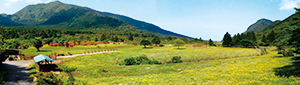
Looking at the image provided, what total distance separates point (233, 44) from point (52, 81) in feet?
437

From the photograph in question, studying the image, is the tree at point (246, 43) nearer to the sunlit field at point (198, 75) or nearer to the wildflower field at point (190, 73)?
the wildflower field at point (190, 73)

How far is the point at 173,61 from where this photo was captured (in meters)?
36.6

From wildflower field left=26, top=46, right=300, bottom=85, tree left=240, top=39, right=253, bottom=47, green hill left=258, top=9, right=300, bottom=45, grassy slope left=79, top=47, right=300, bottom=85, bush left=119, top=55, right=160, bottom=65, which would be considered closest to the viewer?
grassy slope left=79, top=47, right=300, bottom=85

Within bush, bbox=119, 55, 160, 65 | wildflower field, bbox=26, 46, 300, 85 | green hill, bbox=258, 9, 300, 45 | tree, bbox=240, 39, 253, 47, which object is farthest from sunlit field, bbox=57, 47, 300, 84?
tree, bbox=240, 39, 253, 47

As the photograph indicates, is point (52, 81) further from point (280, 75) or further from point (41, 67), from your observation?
point (280, 75)

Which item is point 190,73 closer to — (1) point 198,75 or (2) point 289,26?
(1) point 198,75

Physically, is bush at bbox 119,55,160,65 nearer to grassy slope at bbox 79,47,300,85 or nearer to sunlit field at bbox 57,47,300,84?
sunlit field at bbox 57,47,300,84

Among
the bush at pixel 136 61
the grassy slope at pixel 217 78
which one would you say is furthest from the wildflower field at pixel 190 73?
the bush at pixel 136 61

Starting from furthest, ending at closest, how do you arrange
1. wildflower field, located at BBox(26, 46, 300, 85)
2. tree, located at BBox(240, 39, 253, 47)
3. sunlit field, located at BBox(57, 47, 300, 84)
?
1. tree, located at BBox(240, 39, 253, 47)
2. wildflower field, located at BBox(26, 46, 300, 85)
3. sunlit field, located at BBox(57, 47, 300, 84)

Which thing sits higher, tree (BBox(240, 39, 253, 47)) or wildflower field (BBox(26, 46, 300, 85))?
tree (BBox(240, 39, 253, 47))

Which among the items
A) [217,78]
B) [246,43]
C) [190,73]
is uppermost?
[246,43]

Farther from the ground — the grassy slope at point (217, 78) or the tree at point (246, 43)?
the tree at point (246, 43)

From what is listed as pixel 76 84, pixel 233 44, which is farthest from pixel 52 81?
pixel 233 44

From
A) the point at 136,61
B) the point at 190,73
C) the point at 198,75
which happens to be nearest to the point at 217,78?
the point at 198,75
